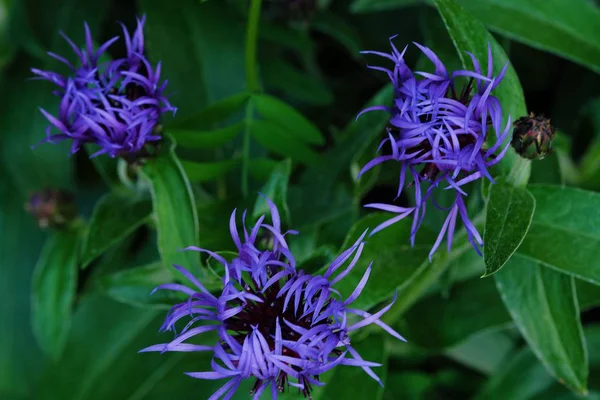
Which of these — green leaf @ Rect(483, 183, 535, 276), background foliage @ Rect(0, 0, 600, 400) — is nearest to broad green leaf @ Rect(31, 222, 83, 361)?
background foliage @ Rect(0, 0, 600, 400)

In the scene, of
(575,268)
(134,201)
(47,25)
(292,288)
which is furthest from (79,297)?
(575,268)

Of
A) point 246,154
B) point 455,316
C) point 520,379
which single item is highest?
point 246,154

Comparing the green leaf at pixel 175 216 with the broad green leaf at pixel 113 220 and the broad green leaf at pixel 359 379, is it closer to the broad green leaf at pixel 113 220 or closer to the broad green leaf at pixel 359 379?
the broad green leaf at pixel 113 220

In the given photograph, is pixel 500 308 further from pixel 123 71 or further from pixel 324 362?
pixel 123 71

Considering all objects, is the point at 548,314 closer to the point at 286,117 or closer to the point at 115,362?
the point at 286,117

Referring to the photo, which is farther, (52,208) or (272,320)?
(52,208)

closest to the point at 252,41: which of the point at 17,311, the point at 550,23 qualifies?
the point at 550,23
